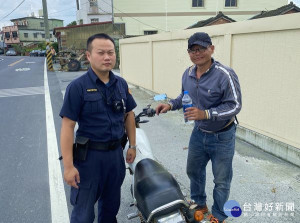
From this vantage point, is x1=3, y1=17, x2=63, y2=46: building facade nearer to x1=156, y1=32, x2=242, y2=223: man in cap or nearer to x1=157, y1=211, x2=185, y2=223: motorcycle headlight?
x1=156, y1=32, x2=242, y2=223: man in cap

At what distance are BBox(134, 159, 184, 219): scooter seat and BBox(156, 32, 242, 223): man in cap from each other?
0.55 meters

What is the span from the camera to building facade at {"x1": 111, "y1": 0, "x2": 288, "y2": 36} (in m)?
26.3

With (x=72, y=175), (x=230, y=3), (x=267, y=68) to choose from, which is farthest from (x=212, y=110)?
(x=230, y=3)

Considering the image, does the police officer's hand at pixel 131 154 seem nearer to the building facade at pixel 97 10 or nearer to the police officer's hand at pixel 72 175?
the police officer's hand at pixel 72 175

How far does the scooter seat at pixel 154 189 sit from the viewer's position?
1810 millimetres

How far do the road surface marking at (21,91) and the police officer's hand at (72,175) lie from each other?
923 cm

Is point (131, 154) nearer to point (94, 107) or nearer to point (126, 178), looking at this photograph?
point (94, 107)

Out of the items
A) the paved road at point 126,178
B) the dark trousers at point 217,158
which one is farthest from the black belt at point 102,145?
the paved road at point 126,178

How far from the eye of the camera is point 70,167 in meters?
2.13

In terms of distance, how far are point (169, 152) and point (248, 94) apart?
184cm

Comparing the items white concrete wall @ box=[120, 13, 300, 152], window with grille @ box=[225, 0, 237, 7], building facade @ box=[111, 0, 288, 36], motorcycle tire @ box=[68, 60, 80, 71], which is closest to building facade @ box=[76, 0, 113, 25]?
building facade @ box=[111, 0, 288, 36]

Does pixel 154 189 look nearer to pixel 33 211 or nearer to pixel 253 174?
pixel 33 211

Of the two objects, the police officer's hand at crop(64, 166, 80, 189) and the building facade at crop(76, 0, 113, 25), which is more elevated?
the building facade at crop(76, 0, 113, 25)

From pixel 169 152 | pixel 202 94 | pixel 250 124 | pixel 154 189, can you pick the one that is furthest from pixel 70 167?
pixel 250 124
